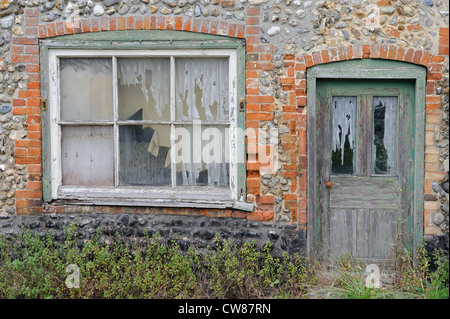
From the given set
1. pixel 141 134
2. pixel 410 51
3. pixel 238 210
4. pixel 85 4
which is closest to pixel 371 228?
pixel 238 210

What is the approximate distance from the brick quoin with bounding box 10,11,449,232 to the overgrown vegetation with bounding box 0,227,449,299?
406 mm

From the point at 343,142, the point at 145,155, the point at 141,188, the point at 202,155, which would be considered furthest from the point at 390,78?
the point at 141,188

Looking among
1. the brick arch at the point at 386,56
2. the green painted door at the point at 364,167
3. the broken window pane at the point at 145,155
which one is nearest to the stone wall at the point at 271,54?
the brick arch at the point at 386,56

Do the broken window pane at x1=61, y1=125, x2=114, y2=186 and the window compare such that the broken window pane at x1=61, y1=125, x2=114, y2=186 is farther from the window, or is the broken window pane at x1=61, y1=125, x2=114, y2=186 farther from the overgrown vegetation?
the overgrown vegetation

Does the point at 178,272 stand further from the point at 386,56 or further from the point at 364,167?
the point at 386,56

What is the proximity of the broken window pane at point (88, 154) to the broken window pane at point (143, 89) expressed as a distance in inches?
13.0

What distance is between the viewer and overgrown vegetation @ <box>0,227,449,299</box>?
14.1 feet

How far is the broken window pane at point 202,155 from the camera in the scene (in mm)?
4883

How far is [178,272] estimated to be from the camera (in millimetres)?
4469

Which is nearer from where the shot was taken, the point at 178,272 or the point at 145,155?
the point at 178,272

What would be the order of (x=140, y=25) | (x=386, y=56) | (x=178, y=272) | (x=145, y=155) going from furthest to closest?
(x=145, y=155) < (x=140, y=25) < (x=386, y=56) < (x=178, y=272)

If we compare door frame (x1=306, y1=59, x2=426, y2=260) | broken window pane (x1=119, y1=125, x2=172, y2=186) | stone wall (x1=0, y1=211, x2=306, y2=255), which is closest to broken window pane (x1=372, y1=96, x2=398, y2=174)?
door frame (x1=306, y1=59, x2=426, y2=260)

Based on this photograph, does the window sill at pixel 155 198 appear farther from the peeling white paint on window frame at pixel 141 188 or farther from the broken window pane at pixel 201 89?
the broken window pane at pixel 201 89

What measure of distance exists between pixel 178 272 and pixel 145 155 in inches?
51.6
